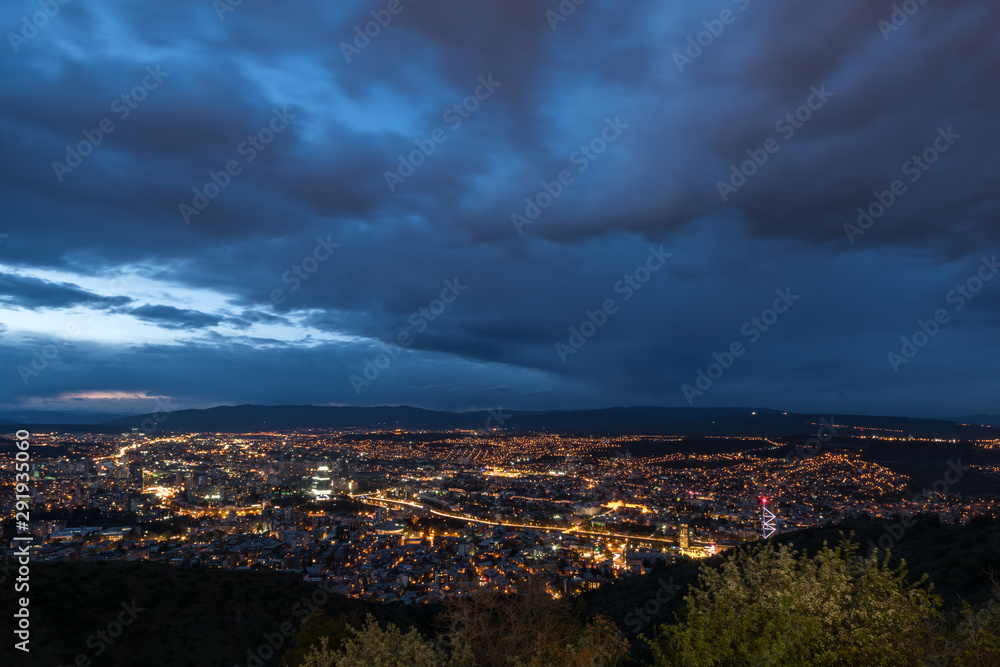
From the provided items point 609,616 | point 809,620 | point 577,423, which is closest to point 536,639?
point 809,620

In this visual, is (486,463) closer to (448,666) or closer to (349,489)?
(349,489)

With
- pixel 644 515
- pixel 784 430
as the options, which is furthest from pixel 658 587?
pixel 784 430

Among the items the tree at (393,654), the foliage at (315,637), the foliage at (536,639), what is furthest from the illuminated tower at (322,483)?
the tree at (393,654)

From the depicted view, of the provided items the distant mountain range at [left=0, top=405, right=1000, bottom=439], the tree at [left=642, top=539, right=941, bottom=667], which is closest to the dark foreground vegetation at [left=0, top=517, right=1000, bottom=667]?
the tree at [left=642, top=539, right=941, bottom=667]

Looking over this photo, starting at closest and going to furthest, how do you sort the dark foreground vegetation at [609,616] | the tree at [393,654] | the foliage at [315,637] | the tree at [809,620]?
the tree at [809,620], the dark foreground vegetation at [609,616], the tree at [393,654], the foliage at [315,637]

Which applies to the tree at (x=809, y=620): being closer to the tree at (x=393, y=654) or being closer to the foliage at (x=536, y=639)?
the foliage at (x=536, y=639)

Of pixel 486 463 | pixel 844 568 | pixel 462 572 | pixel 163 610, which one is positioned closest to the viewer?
pixel 844 568
